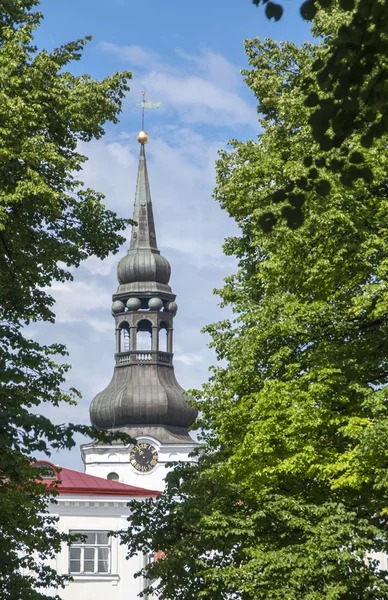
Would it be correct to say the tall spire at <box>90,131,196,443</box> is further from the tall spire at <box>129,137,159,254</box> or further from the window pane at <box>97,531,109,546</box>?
the window pane at <box>97,531,109,546</box>

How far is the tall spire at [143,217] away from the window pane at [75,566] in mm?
39484

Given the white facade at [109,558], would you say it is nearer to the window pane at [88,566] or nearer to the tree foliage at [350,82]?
the window pane at [88,566]

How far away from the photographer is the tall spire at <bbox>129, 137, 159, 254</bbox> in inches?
3455

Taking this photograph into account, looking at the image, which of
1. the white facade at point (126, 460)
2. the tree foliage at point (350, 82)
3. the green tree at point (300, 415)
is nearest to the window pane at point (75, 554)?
the green tree at point (300, 415)

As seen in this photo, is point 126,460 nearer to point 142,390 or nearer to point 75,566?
point 142,390

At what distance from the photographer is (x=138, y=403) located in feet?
273

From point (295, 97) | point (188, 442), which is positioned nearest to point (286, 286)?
point (295, 97)

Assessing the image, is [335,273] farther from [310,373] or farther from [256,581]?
[256,581]

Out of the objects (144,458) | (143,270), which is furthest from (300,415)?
(143,270)

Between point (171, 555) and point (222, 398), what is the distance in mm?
3226

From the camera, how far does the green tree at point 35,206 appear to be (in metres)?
19.9

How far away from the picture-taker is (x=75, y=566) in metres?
50.4

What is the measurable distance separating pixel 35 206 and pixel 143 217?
227 ft

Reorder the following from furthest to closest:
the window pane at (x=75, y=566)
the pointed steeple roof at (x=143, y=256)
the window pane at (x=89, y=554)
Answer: the pointed steeple roof at (x=143, y=256), the window pane at (x=89, y=554), the window pane at (x=75, y=566)
